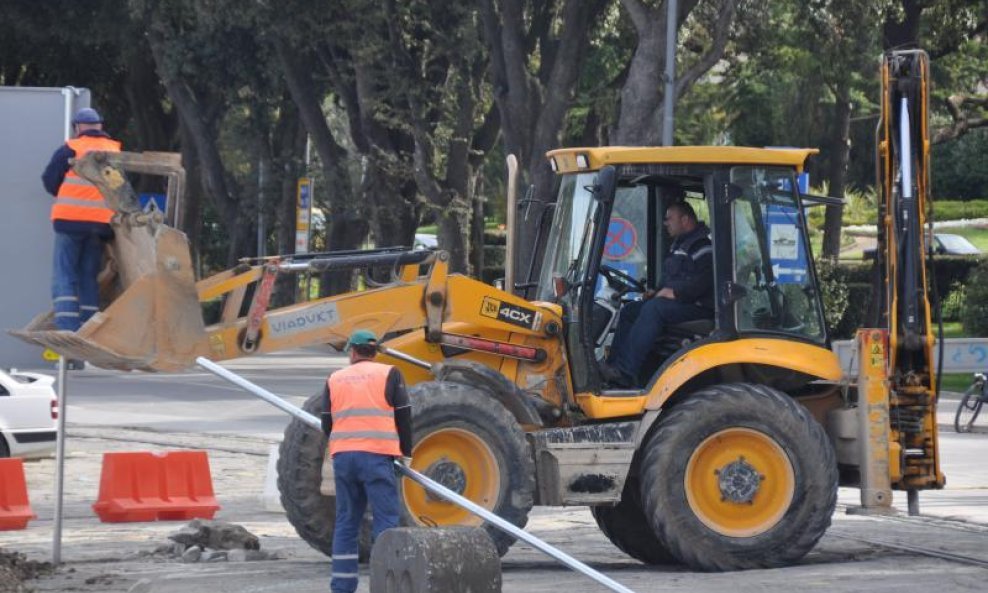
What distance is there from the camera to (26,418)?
58.0 feet

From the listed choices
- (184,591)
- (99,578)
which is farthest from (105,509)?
(184,591)

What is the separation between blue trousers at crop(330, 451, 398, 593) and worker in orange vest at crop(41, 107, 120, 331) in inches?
76.0

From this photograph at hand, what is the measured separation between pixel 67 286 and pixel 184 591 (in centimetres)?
193

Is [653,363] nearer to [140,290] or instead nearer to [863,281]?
[140,290]

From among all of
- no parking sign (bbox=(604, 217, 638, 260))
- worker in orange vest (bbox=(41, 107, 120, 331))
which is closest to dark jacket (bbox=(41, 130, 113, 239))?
worker in orange vest (bbox=(41, 107, 120, 331))

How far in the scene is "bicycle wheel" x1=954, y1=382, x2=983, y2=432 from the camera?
23.3 meters

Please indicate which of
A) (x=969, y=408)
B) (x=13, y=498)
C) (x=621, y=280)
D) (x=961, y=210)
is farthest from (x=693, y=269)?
(x=961, y=210)

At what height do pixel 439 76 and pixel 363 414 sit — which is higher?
pixel 439 76

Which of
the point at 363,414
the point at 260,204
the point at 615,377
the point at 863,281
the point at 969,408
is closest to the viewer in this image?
the point at 363,414

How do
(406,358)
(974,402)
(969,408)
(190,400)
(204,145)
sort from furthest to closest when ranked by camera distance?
(204,145) < (190,400) < (974,402) < (969,408) < (406,358)

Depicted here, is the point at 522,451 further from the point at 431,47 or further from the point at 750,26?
the point at 431,47

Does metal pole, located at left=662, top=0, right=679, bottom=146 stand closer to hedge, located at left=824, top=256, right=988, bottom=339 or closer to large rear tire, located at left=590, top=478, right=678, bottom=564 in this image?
large rear tire, located at left=590, top=478, right=678, bottom=564

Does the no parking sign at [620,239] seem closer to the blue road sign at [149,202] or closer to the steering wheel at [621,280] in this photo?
the steering wheel at [621,280]

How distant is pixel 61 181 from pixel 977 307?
25.3 m
